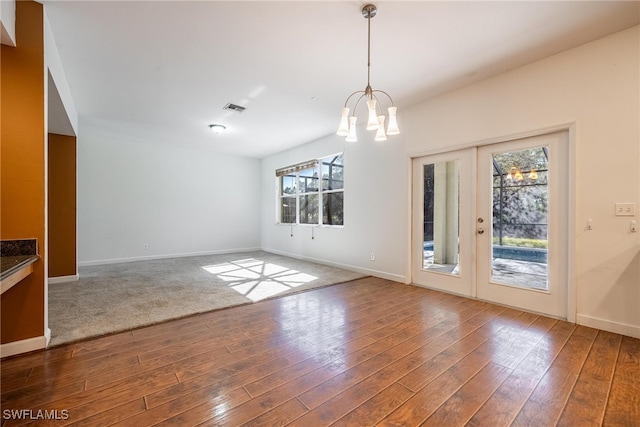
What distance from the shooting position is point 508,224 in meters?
3.21

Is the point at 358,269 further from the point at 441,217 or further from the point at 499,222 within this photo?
→ the point at 499,222

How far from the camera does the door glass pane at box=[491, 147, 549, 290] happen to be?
9.83ft

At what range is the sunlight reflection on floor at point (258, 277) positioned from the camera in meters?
3.86

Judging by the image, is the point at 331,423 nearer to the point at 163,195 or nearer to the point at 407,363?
the point at 407,363

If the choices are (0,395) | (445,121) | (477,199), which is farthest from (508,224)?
(0,395)

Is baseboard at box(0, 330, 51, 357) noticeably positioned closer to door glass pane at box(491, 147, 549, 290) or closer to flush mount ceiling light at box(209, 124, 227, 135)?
flush mount ceiling light at box(209, 124, 227, 135)

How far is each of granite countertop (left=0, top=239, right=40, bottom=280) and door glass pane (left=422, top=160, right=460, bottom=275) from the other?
13.8 feet

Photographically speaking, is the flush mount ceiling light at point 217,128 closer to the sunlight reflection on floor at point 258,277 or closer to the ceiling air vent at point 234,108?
the ceiling air vent at point 234,108

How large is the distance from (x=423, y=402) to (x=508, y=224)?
2.48 meters

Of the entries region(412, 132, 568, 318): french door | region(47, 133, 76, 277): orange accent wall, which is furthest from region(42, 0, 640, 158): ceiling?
region(412, 132, 568, 318): french door

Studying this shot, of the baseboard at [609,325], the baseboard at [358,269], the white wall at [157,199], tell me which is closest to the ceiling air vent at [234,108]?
the white wall at [157,199]

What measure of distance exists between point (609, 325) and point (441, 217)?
6.28 feet

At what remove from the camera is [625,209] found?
8.00 feet

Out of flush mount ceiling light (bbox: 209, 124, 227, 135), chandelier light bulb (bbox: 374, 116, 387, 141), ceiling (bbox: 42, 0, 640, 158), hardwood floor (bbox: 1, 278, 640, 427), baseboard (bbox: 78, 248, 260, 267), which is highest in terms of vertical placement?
ceiling (bbox: 42, 0, 640, 158)
